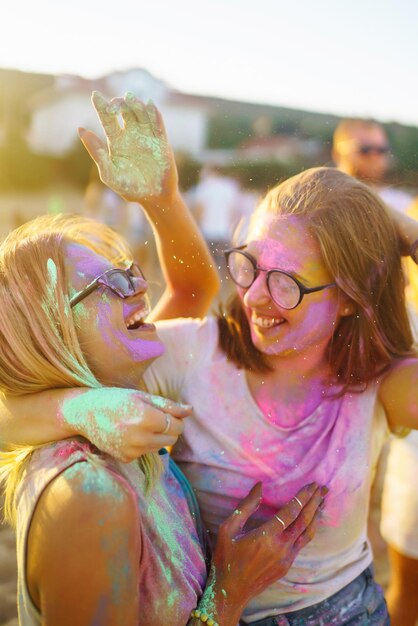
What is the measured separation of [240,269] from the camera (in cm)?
160

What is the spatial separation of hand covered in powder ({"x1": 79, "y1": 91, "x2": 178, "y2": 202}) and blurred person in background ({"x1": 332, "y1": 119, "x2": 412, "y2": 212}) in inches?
26.2

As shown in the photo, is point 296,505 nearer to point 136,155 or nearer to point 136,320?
point 136,320

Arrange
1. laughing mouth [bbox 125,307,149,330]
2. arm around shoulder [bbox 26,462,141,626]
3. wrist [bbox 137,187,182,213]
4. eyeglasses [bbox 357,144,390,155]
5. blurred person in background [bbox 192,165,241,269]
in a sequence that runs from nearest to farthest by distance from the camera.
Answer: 1. arm around shoulder [bbox 26,462,141,626]
2. laughing mouth [bbox 125,307,149,330]
3. wrist [bbox 137,187,182,213]
4. eyeglasses [bbox 357,144,390,155]
5. blurred person in background [bbox 192,165,241,269]

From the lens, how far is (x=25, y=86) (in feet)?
28.7

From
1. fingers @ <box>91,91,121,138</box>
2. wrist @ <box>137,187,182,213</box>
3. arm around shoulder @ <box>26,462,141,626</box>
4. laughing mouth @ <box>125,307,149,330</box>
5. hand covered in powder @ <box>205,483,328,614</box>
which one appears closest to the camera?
arm around shoulder @ <box>26,462,141,626</box>

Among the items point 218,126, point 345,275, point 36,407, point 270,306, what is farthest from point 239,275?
point 218,126

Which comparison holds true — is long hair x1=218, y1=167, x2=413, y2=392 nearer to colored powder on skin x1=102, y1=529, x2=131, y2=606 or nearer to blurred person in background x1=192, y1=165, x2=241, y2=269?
colored powder on skin x1=102, y1=529, x2=131, y2=606

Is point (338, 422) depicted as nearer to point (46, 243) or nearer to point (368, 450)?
point (368, 450)

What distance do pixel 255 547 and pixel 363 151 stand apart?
1.87 meters

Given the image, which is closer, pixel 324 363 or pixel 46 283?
pixel 46 283

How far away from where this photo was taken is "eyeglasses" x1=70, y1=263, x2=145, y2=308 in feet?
4.50

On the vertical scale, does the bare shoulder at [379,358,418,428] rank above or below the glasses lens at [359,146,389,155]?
below

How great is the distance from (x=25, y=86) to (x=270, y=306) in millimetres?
8230

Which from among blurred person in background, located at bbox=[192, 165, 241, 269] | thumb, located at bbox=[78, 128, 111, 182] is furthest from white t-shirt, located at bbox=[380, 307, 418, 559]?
blurred person in background, located at bbox=[192, 165, 241, 269]
